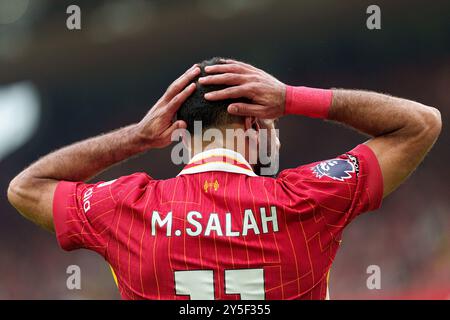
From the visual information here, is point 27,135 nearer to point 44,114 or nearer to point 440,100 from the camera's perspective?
point 44,114

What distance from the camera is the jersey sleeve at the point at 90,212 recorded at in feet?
6.99

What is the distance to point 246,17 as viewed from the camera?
7449 millimetres

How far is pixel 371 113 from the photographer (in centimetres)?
216

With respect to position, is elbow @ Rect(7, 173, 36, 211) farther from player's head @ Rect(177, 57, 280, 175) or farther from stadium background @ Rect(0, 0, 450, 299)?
stadium background @ Rect(0, 0, 450, 299)

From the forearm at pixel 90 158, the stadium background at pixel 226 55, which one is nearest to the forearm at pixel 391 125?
the forearm at pixel 90 158

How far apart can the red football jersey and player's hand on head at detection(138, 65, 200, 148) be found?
243 millimetres

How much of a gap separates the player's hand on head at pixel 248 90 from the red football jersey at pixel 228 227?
0.20 meters

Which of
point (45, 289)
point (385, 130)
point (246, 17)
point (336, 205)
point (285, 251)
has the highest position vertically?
point (246, 17)

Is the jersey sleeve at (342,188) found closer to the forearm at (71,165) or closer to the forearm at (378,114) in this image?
the forearm at (378,114)

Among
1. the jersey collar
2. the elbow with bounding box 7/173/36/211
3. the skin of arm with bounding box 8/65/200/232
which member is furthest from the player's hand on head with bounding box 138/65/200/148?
the elbow with bounding box 7/173/36/211

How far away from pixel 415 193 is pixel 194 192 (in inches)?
232

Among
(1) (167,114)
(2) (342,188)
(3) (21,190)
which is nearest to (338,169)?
(2) (342,188)

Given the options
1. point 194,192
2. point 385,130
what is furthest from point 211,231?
point 385,130

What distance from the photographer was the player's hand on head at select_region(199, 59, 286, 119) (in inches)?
84.2
